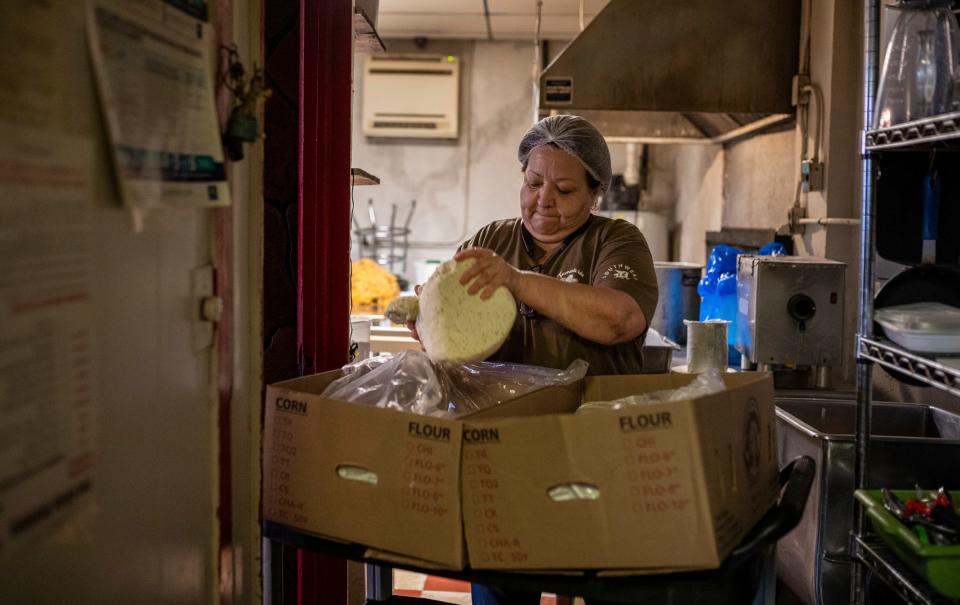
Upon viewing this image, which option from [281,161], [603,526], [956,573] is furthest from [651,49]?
[603,526]

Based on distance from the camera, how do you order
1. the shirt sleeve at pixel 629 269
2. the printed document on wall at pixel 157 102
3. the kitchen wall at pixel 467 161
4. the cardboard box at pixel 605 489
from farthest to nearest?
the kitchen wall at pixel 467 161 < the shirt sleeve at pixel 629 269 < the cardboard box at pixel 605 489 < the printed document on wall at pixel 157 102

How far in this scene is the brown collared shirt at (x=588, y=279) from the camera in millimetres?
1738

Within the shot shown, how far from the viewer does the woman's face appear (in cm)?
187

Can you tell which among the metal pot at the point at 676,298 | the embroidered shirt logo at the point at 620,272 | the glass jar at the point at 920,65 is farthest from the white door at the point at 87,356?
the metal pot at the point at 676,298

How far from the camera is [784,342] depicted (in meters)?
2.74

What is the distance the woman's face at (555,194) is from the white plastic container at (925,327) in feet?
2.29

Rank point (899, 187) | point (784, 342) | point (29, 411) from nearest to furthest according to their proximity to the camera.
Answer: point (29, 411) < point (899, 187) < point (784, 342)

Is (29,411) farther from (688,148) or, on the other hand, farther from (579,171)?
(688,148)

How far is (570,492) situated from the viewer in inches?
42.8

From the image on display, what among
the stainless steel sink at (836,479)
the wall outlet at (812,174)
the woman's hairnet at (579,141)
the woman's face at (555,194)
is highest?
the wall outlet at (812,174)

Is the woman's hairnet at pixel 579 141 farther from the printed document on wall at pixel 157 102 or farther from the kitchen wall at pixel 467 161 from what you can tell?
the kitchen wall at pixel 467 161

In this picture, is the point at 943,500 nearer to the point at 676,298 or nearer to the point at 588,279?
the point at 588,279

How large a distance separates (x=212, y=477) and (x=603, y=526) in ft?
1.90

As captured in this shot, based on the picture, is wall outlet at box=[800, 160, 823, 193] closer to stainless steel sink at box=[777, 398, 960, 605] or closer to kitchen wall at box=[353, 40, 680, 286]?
stainless steel sink at box=[777, 398, 960, 605]
